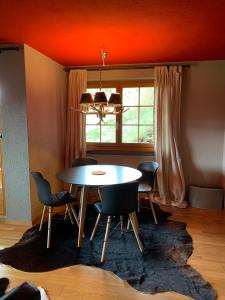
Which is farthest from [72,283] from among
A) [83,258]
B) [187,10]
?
[187,10]

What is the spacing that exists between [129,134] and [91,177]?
173 centimetres

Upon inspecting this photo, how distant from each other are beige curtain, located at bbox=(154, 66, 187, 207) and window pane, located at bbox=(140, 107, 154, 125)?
0.93ft

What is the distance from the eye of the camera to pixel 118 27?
2.33m

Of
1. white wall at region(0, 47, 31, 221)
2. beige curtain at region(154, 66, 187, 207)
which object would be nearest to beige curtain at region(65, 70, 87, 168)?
white wall at region(0, 47, 31, 221)

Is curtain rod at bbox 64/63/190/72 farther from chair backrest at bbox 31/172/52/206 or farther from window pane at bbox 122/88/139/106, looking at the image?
chair backrest at bbox 31/172/52/206

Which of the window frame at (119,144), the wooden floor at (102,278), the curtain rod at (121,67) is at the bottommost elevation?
the wooden floor at (102,278)

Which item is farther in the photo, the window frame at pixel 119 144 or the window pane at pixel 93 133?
the window pane at pixel 93 133

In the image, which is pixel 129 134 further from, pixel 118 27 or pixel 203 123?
pixel 118 27

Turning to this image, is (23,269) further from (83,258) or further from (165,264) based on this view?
(165,264)

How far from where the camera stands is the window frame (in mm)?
4023

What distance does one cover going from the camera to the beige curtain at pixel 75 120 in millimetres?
3982

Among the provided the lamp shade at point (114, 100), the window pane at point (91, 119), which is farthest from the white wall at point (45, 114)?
the lamp shade at point (114, 100)

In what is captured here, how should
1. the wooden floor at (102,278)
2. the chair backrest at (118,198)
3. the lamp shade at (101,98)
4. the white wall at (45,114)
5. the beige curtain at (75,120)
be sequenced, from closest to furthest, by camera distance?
1. the wooden floor at (102,278)
2. the chair backrest at (118,198)
3. the lamp shade at (101,98)
4. the white wall at (45,114)
5. the beige curtain at (75,120)

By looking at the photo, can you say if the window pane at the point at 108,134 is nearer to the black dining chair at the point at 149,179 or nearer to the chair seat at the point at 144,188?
the black dining chair at the point at 149,179
